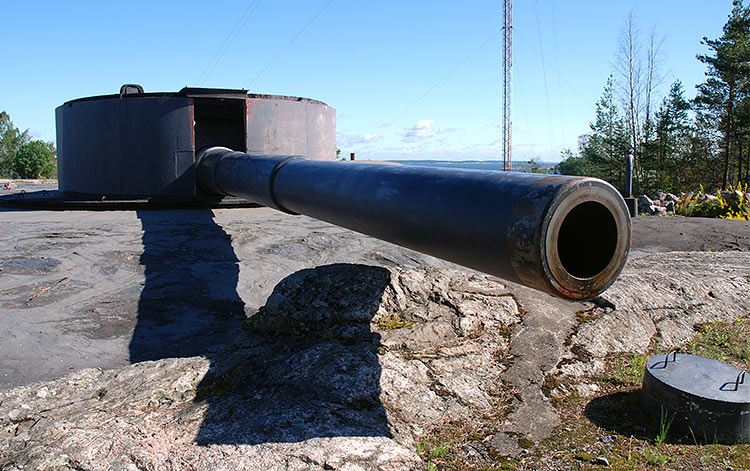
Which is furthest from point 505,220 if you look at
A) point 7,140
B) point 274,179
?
point 7,140

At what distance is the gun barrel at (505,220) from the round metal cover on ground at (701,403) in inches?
48.8

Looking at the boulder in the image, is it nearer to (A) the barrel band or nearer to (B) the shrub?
(A) the barrel band

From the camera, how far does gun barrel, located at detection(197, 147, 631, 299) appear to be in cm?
158

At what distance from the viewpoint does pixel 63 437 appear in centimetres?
212

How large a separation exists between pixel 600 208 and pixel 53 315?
356 centimetres

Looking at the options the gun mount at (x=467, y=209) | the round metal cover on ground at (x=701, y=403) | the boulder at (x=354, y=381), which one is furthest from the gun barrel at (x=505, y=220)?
the round metal cover on ground at (x=701, y=403)

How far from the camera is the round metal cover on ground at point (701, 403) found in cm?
256

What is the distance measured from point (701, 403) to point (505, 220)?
1667mm

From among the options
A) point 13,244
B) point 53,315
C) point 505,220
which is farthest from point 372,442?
point 13,244

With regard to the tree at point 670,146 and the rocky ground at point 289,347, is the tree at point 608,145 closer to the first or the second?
the tree at point 670,146

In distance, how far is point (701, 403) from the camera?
2584mm

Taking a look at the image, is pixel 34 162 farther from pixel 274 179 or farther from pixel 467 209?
pixel 467 209

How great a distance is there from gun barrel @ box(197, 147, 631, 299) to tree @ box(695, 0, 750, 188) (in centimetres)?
2511

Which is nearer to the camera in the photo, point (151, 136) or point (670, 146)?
point (151, 136)
